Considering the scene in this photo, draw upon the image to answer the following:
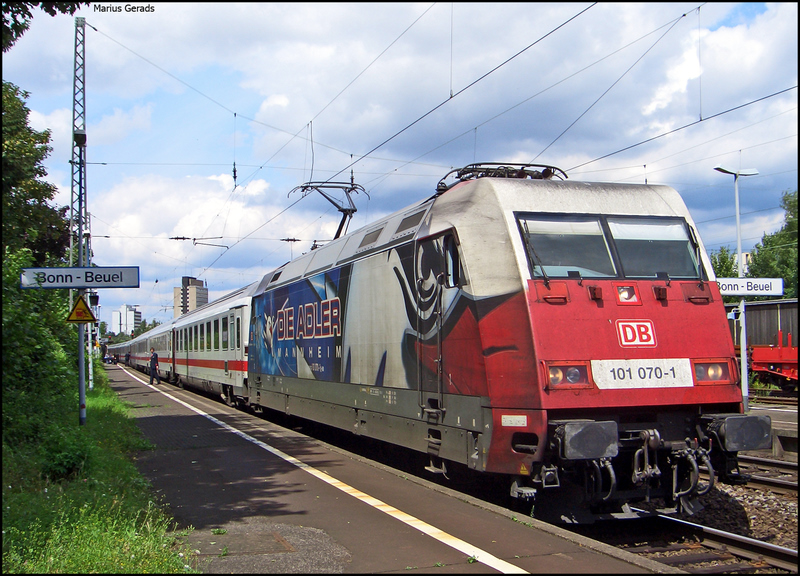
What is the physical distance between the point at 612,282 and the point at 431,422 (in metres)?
2.62

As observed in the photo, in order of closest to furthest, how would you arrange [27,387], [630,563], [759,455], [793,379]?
[630,563] → [27,387] → [759,455] → [793,379]

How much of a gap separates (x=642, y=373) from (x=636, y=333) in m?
0.41

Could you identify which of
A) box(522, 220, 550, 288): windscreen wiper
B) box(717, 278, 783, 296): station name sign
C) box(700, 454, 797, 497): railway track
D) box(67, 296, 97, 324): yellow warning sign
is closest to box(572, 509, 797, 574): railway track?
box(700, 454, 797, 497): railway track

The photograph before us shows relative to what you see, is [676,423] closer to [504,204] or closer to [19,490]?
[504,204]

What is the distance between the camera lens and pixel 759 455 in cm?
1252

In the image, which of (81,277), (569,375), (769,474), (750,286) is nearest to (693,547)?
(569,375)

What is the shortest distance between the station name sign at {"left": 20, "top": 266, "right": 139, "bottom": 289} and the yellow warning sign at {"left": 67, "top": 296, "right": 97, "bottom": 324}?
5.90ft

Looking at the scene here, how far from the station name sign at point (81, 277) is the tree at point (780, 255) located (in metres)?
39.5

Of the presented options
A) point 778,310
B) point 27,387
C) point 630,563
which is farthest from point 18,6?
point 778,310

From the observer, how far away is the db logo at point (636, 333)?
6814 millimetres

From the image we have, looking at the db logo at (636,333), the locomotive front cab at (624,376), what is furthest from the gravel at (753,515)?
the db logo at (636,333)

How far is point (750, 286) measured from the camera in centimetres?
1333

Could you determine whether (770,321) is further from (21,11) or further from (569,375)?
(21,11)

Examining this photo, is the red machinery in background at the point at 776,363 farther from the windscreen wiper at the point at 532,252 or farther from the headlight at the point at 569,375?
the headlight at the point at 569,375
